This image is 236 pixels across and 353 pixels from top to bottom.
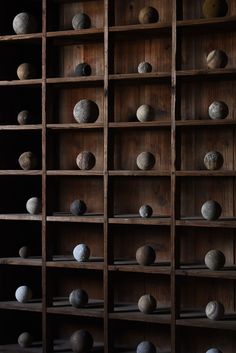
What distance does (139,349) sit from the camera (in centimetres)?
414

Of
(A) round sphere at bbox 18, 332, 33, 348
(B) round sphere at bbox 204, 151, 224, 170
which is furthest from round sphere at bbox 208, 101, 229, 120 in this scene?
(A) round sphere at bbox 18, 332, 33, 348

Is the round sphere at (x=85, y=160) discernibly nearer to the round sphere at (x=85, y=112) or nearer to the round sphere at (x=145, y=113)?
the round sphere at (x=85, y=112)

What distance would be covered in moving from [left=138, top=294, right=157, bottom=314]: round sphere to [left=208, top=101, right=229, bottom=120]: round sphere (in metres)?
1.05

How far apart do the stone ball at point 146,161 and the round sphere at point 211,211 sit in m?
0.39

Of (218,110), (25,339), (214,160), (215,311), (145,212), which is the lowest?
(25,339)

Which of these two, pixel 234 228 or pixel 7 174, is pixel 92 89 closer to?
pixel 7 174

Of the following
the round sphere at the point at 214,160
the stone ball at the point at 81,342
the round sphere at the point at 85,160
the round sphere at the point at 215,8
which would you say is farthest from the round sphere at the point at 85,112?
the stone ball at the point at 81,342

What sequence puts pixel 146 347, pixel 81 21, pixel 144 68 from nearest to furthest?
pixel 146 347 < pixel 144 68 < pixel 81 21

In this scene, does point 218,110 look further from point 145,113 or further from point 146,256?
point 146,256

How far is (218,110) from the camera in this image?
4047 millimetres

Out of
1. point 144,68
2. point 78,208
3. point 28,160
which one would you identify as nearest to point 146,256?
point 78,208

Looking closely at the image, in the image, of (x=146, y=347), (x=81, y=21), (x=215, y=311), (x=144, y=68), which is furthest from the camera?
(x=81, y=21)

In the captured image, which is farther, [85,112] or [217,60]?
[85,112]

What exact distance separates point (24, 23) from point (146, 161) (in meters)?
1.10
